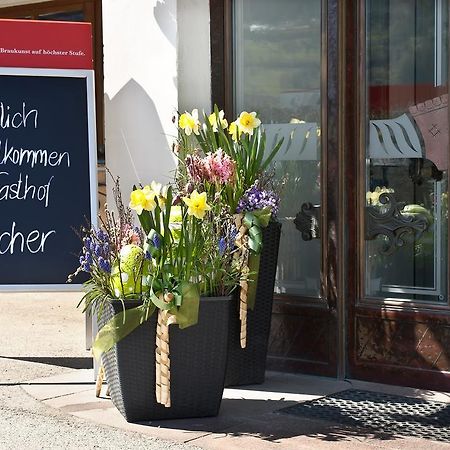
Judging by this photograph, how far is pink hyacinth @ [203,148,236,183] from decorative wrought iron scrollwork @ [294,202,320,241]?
1.00 m

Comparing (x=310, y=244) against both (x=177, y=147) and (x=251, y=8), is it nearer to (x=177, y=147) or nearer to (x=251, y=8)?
(x=177, y=147)

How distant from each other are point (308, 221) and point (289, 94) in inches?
31.9

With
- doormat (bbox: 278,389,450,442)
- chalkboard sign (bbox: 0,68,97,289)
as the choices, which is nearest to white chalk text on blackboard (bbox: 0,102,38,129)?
chalkboard sign (bbox: 0,68,97,289)

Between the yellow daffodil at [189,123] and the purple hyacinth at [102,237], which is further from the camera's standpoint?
the yellow daffodil at [189,123]

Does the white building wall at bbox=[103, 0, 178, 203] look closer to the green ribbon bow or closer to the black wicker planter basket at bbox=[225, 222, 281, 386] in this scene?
the black wicker planter basket at bbox=[225, 222, 281, 386]

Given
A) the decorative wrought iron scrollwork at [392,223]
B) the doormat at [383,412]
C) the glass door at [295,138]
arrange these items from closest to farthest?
the doormat at [383,412] < the decorative wrought iron scrollwork at [392,223] < the glass door at [295,138]

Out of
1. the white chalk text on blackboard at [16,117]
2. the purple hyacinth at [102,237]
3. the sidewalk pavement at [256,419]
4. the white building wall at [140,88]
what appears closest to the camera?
the sidewalk pavement at [256,419]

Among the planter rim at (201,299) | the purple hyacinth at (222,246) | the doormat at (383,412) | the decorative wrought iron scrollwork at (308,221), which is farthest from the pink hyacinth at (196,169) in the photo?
the doormat at (383,412)

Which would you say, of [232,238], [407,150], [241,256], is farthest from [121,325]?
[407,150]

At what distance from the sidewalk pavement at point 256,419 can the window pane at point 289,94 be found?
2.27ft

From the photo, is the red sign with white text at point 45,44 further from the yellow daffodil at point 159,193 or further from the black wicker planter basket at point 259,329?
the black wicker planter basket at point 259,329

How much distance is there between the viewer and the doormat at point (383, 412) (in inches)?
211

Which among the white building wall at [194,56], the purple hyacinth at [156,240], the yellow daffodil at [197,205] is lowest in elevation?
the purple hyacinth at [156,240]

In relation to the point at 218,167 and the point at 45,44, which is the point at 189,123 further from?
the point at 45,44
